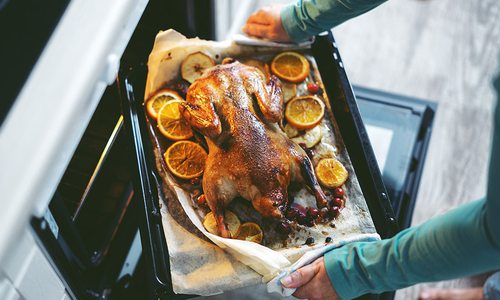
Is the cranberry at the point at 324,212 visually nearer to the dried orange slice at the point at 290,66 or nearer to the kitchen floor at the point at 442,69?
the dried orange slice at the point at 290,66

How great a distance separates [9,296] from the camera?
3.05 feet

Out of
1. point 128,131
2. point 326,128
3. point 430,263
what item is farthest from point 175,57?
point 430,263

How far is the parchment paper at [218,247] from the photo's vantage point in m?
1.20

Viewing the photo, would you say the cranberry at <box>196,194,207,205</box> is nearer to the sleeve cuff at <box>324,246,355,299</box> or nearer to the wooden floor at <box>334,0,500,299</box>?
the sleeve cuff at <box>324,246,355,299</box>

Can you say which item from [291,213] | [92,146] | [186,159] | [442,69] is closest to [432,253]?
[291,213]

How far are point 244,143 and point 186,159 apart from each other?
182mm

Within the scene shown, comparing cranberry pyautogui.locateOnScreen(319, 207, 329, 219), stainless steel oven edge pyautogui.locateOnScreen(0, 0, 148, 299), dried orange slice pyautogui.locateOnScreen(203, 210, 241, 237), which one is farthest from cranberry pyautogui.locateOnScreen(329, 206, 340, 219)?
stainless steel oven edge pyautogui.locateOnScreen(0, 0, 148, 299)

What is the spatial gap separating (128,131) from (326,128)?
56 cm

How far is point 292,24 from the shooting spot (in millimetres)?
1444

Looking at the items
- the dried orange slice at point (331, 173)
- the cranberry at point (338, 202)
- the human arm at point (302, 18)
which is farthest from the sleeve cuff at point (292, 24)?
the cranberry at point (338, 202)

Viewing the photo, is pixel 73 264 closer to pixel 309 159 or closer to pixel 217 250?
pixel 217 250

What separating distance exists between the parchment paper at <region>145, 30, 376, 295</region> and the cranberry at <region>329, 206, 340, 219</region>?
0.05 ft

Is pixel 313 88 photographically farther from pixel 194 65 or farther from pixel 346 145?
pixel 194 65

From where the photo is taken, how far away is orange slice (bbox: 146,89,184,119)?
1.41m
